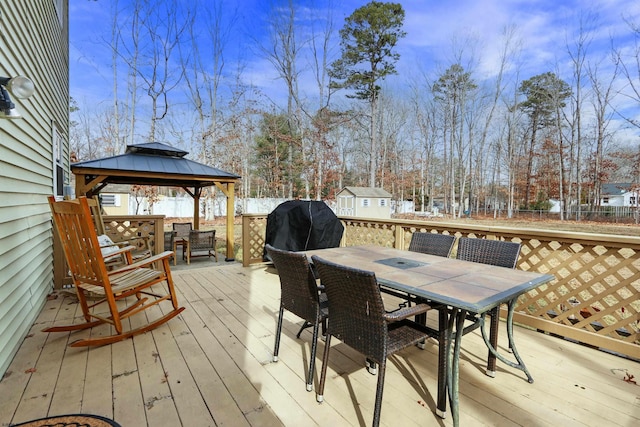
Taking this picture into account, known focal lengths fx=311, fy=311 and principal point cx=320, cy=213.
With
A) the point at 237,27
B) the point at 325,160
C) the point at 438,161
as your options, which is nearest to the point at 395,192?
the point at 438,161

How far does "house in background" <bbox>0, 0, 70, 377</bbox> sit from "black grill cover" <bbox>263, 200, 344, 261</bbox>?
9.42ft

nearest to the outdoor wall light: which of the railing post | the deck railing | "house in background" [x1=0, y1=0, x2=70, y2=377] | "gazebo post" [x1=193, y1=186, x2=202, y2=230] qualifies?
"house in background" [x1=0, y1=0, x2=70, y2=377]

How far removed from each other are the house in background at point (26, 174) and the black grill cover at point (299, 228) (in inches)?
113

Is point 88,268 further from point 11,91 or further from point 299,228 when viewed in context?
point 299,228

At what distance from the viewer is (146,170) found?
5.34m

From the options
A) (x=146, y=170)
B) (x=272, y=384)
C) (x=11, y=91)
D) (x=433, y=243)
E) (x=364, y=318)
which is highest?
(x=11, y=91)

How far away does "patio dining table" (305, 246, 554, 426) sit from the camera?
1.65m

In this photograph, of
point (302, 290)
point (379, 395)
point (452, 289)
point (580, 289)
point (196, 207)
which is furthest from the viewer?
point (196, 207)

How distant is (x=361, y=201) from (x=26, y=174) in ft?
57.9

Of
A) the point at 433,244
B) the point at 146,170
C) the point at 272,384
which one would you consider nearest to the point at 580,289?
the point at 433,244

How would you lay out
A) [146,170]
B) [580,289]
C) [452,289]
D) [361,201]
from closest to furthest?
[452,289] → [580,289] → [146,170] → [361,201]

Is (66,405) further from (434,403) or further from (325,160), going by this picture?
(325,160)

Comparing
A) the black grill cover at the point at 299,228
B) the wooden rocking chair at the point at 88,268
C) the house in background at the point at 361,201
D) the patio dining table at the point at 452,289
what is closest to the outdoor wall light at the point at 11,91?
the wooden rocking chair at the point at 88,268

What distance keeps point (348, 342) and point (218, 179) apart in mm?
5114
